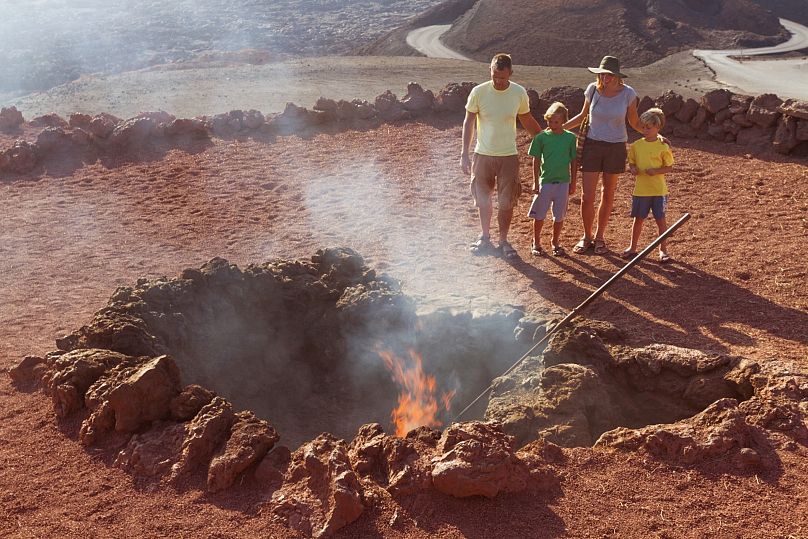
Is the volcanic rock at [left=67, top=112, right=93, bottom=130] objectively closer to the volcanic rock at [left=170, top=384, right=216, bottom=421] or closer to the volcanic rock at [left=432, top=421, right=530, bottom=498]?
the volcanic rock at [left=170, top=384, right=216, bottom=421]

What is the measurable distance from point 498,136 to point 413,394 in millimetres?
2592

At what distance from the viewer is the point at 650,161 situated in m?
7.05


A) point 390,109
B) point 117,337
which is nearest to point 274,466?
point 117,337

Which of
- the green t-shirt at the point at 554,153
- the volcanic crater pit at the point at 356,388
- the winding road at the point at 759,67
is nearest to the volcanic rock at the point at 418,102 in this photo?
the green t-shirt at the point at 554,153

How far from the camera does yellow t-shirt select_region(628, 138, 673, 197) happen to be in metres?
7.02

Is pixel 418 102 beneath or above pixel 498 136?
beneath

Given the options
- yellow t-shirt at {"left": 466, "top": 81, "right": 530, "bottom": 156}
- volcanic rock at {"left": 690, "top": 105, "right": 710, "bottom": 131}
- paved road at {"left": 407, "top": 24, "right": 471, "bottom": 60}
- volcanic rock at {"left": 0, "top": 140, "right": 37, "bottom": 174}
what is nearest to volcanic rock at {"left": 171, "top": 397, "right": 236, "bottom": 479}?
yellow t-shirt at {"left": 466, "top": 81, "right": 530, "bottom": 156}

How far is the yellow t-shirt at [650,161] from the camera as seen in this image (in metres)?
7.02

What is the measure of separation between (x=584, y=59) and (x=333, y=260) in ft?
65.6

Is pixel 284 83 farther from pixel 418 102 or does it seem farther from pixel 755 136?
pixel 755 136

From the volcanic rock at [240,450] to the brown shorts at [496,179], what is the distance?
12.4 ft

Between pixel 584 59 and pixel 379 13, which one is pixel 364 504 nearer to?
pixel 584 59

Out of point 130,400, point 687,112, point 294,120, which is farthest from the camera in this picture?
point 294,120

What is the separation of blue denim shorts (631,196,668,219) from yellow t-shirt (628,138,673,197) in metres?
0.05
